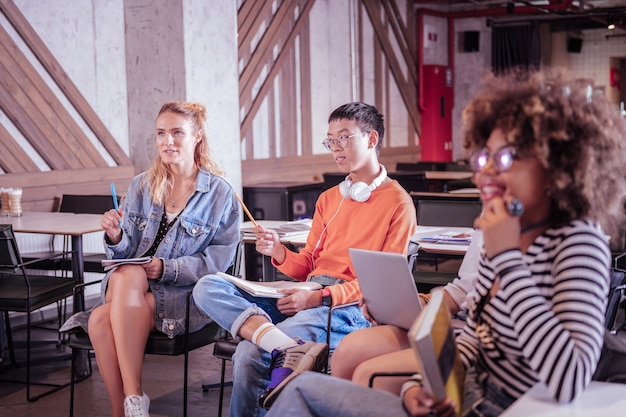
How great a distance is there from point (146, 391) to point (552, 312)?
3.17 m

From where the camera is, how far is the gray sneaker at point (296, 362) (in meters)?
2.69

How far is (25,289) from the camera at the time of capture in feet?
14.4

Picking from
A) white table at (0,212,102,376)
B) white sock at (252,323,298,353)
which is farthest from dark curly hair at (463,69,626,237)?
white table at (0,212,102,376)

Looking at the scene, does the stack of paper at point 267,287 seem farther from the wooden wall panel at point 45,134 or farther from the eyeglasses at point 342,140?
the wooden wall panel at point 45,134

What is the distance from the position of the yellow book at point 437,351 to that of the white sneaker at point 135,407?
191 centimetres

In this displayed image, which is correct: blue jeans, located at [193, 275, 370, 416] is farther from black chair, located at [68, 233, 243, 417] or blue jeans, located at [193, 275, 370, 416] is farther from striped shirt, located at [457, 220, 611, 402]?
striped shirt, located at [457, 220, 611, 402]

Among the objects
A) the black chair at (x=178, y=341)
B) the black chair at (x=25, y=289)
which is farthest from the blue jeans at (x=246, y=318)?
the black chair at (x=25, y=289)

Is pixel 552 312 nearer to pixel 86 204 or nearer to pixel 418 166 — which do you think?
pixel 86 204

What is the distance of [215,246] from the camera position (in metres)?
3.62

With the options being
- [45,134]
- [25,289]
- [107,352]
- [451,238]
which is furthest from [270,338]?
[45,134]


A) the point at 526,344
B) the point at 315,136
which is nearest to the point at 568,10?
the point at 315,136

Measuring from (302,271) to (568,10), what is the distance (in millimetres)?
9663

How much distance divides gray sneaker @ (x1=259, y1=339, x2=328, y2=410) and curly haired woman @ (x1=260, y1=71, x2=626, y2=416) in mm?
892

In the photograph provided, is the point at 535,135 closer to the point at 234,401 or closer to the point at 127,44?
the point at 234,401
